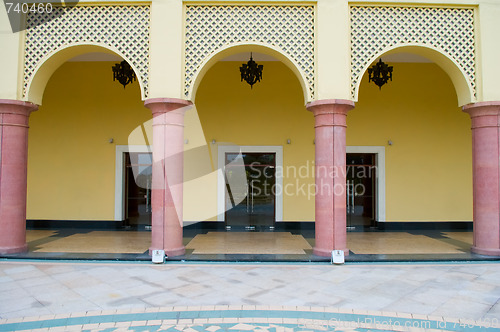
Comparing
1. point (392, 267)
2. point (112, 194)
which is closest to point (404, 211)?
point (392, 267)

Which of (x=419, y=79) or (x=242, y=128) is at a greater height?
(x=419, y=79)

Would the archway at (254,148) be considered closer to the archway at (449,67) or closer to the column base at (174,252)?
the column base at (174,252)

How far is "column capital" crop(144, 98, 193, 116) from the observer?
22.2 feet

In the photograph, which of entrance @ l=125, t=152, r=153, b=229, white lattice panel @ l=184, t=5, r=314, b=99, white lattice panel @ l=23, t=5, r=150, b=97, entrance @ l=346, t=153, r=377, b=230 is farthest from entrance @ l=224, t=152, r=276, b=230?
white lattice panel @ l=23, t=5, r=150, b=97

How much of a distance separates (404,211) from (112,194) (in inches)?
311

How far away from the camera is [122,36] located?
23.1 feet

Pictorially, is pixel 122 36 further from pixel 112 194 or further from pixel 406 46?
pixel 406 46

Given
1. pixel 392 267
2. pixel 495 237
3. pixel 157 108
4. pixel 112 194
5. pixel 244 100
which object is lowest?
pixel 392 267

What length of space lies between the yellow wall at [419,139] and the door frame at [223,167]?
202cm

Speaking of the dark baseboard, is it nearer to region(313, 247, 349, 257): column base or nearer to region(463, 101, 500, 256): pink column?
region(463, 101, 500, 256): pink column

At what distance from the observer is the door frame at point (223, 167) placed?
32.8 feet

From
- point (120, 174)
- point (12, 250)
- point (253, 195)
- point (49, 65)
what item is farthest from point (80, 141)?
point (253, 195)

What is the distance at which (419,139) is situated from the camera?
1016 cm

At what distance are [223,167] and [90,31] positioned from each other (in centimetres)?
458
